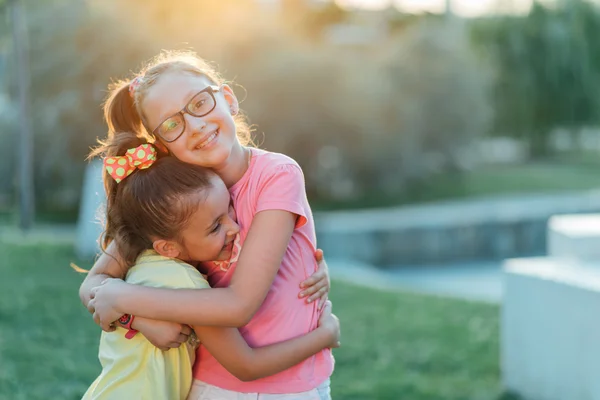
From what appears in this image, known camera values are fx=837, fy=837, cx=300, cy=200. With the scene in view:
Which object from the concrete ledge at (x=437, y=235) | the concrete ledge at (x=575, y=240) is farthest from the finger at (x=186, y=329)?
the concrete ledge at (x=437, y=235)

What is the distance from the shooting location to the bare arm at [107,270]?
188 centimetres

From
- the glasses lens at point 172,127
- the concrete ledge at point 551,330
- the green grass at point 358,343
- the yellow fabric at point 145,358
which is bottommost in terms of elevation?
the green grass at point 358,343

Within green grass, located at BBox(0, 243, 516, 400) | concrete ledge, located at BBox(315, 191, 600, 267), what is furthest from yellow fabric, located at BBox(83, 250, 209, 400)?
concrete ledge, located at BBox(315, 191, 600, 267)

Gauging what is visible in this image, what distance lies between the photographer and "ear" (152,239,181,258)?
1766 millimetres

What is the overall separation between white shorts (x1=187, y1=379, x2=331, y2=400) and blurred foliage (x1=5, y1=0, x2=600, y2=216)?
9.45m

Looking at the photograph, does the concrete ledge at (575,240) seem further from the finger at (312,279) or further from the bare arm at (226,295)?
the bare arm at (226,295)

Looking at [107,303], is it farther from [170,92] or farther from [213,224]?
[170,92]

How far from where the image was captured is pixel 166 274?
5.71 ft

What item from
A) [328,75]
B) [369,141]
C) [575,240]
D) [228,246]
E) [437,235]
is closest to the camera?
[228,246]

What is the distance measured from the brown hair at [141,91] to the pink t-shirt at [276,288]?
24 centimetres

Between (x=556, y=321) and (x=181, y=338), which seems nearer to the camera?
(x=181, y=338)

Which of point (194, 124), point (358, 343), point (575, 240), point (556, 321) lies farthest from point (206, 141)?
point (358, 343)

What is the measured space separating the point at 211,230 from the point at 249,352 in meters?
0.27

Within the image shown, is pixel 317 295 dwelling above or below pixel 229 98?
below
